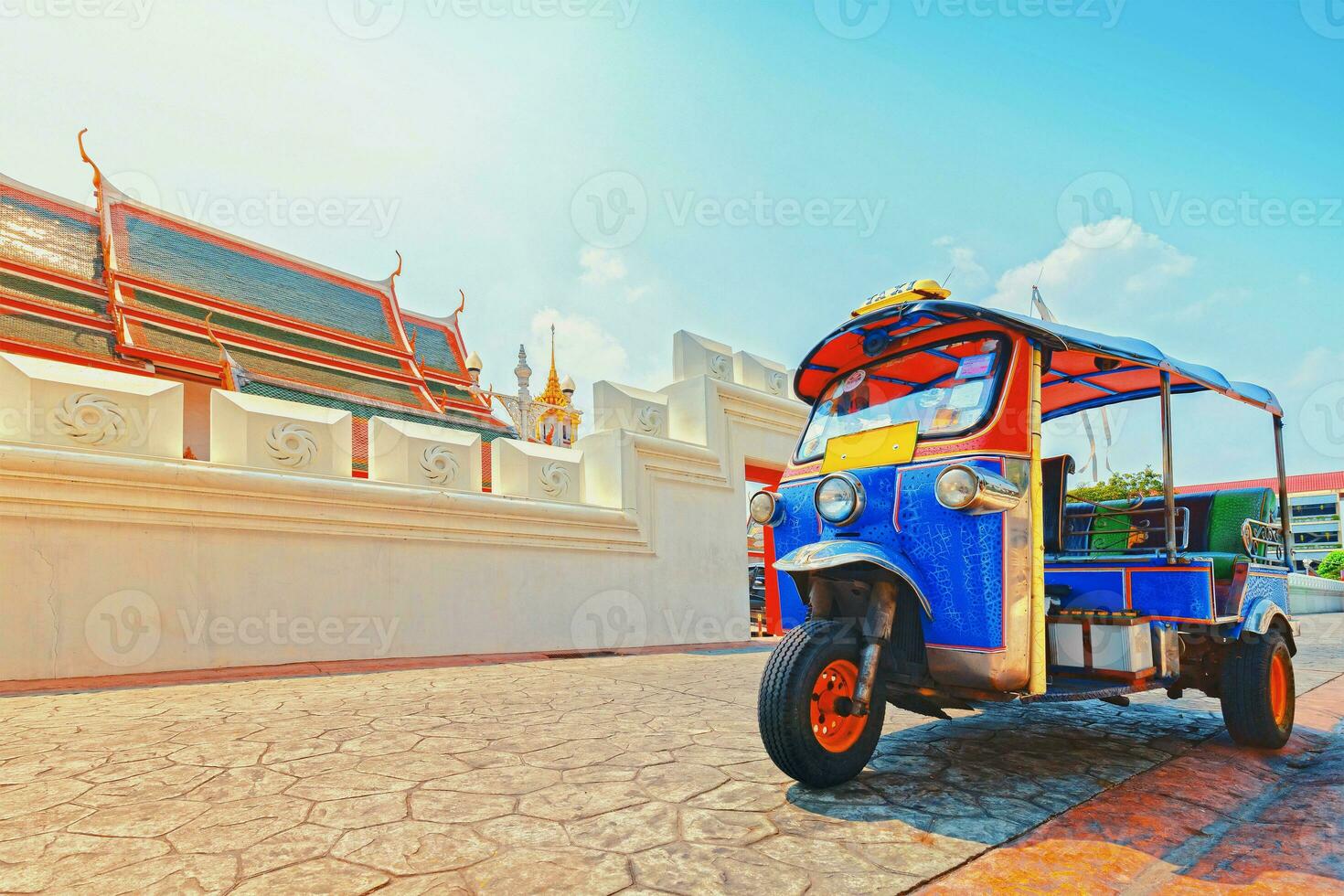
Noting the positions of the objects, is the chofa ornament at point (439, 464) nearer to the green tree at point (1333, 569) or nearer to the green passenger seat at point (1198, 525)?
the green passenger seat at point (1198, 525)

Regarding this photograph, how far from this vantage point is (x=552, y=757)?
349 centimetres

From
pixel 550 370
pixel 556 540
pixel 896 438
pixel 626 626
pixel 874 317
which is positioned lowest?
pixel 626 626

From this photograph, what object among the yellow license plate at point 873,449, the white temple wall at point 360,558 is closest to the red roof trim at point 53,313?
the white temple wall at point 360,558

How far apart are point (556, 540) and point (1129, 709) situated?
593 cm

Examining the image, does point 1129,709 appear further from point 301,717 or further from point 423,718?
point 301,717

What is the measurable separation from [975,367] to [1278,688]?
2.80m

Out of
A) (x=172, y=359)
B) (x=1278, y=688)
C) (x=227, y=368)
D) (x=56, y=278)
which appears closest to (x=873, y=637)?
(x=1278, y=688)

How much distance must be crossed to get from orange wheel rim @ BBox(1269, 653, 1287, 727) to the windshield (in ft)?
8.03

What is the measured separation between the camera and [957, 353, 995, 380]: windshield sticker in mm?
3258

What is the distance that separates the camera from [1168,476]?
3.73m

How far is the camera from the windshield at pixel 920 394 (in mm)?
3191

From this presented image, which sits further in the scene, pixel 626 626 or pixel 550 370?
pixel 550 370

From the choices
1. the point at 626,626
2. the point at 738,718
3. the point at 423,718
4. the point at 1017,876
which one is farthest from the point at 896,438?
the point at 626,626

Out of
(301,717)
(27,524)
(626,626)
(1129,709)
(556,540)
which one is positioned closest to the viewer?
(301,717)
